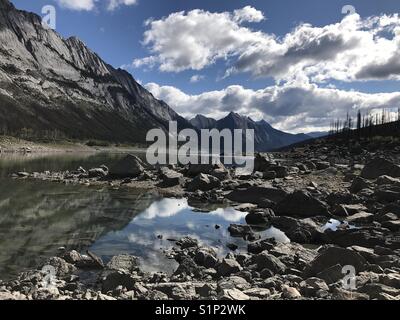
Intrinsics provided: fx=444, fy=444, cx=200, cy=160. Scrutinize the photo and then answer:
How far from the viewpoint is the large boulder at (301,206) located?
114ft

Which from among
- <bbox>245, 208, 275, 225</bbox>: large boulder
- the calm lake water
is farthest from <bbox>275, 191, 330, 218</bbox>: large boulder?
the calm lake water

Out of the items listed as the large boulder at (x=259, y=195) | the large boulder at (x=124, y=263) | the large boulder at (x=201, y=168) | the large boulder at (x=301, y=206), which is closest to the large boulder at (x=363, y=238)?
the large boulder at (x=301, y=206)

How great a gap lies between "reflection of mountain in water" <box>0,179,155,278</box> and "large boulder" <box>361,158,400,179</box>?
27472 millimetres

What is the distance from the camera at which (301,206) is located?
35281mm

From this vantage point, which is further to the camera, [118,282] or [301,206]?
[301,206]

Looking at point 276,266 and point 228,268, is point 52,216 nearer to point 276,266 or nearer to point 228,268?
point 228,268

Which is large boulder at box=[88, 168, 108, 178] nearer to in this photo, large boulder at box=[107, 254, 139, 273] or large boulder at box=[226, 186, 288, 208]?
large boulder at box=[226, 186, 288, 208]

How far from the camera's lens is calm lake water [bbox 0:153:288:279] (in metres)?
22.7

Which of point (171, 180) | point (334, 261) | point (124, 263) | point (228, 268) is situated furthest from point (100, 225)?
point (171, 180)

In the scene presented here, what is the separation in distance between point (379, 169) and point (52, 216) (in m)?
39.5
